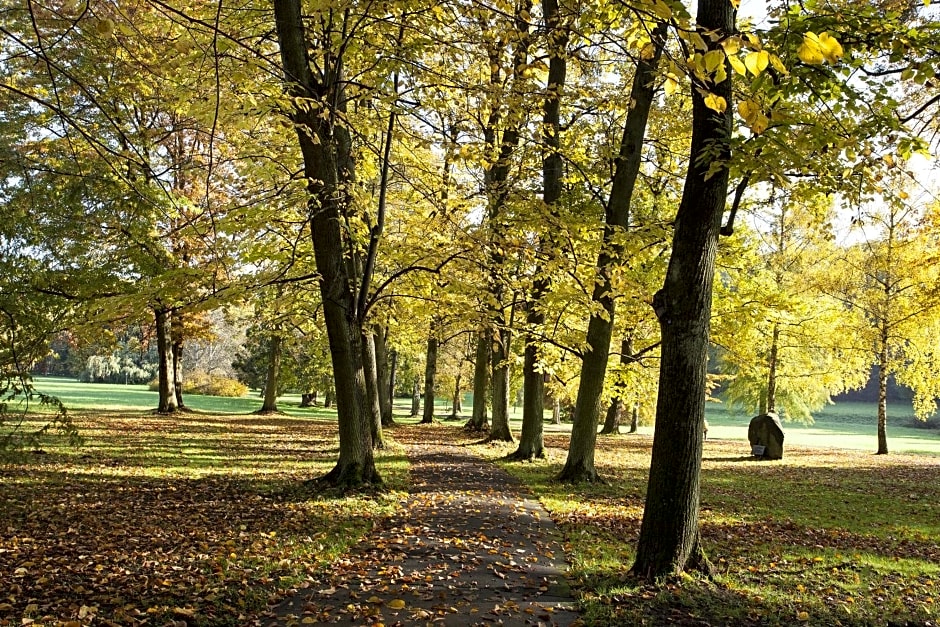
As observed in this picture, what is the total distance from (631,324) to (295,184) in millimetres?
11365

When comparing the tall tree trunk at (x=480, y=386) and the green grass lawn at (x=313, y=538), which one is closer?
the green grass lawn at (x=313, y=538)

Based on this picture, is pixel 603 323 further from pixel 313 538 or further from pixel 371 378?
pixel 313 538

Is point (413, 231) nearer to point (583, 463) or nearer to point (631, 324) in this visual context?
point (583, 463)

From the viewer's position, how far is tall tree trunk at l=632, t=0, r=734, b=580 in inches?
209

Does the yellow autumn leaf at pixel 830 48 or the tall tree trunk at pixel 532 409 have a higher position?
the yellow autumn leaf at pixel 830 48

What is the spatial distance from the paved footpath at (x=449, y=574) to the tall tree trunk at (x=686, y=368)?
1062 millimetres

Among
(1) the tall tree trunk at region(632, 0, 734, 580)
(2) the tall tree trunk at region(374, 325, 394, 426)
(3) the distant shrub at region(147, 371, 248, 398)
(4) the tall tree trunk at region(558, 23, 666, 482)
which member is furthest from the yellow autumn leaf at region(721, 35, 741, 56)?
(3) the distant shrub at region(147, 371, 248, 398)

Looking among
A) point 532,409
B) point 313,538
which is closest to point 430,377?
point 532,409

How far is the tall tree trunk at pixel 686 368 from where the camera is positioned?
5.32 meters

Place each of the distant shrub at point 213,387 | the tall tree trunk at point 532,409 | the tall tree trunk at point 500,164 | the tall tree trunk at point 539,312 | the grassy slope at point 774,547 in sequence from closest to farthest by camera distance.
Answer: the grassy slope at point 774,547, the tall tree trunk at point 500,164, the tall tree trunk at point 539,312, the tall tree trunk at point 532,409, the distant shrub at point 213,387

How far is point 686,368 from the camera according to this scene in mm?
5336

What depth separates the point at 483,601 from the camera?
16.2 ft

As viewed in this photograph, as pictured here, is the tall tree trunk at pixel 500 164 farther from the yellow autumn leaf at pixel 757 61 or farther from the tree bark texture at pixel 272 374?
the tree bark texture at pixel 272 374

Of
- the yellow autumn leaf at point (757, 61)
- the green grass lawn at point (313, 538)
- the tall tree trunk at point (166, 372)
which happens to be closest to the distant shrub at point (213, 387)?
the tall tree trunk at point (166, 372)
